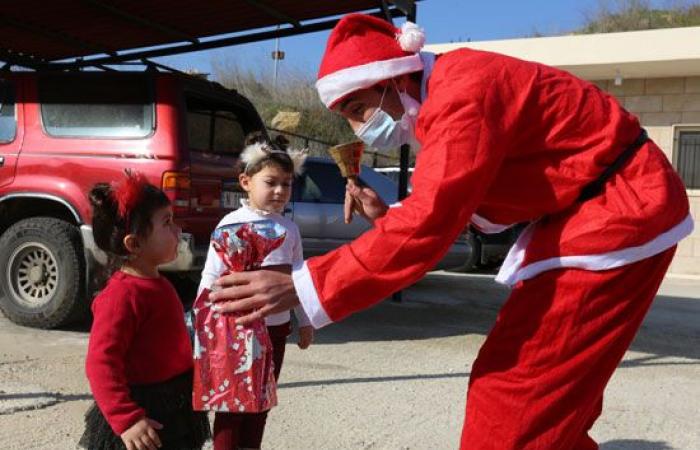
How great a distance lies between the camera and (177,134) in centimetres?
585

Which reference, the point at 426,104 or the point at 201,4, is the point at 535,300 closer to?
the point at 426,104

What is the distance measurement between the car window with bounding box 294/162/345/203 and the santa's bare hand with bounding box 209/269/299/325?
6.04 m

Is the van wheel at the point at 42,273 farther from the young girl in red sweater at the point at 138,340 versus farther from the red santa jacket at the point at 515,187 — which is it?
the red santa jacket at the point at 515,187

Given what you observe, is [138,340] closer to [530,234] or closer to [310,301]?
[310,301]

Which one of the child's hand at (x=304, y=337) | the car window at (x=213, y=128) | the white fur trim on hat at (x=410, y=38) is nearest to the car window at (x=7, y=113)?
the car window at (x=213, y=128)

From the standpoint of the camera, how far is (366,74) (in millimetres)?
2125

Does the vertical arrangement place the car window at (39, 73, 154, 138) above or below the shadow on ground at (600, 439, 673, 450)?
above

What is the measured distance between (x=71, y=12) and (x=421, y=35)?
7.25 meters

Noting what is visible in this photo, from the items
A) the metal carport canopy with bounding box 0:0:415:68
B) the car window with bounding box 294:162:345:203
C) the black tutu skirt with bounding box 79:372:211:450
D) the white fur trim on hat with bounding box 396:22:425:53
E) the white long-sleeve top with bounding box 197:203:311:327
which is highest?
the metal carport canopy with bounding box 0:0:415:68

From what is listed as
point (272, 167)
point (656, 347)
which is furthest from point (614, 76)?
point (272, 167)

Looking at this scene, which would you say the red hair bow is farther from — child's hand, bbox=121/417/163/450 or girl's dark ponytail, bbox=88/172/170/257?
child's hand, bbox=121/417/163/450

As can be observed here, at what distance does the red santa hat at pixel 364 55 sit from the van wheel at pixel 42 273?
14.2ft

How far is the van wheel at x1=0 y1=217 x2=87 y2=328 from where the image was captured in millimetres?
5941

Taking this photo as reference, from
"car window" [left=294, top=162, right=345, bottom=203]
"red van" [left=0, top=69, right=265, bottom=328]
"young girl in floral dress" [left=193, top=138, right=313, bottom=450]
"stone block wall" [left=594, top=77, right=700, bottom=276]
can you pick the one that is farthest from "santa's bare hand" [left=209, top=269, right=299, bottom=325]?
"stone block wall" [left=594, top=77, right=700, bottom=276]
